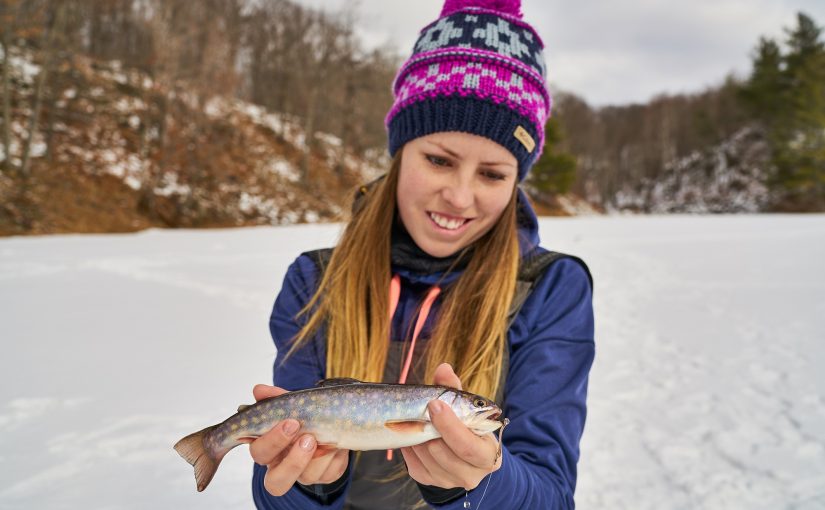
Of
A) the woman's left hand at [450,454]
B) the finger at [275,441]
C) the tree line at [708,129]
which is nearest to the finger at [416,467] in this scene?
the woman's left hand at [450,454]

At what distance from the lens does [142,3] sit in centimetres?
2778

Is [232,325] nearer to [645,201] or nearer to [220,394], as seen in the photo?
[220,394]

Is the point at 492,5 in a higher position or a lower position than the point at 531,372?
higher

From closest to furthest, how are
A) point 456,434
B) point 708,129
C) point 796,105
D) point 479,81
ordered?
point 456,434 → point 479,81 → point 796,105 → point 708,129

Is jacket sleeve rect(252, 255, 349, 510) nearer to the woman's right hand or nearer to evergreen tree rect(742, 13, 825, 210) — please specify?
the woman's right hand

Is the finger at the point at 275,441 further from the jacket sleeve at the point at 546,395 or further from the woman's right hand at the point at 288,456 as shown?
the jacket sleeve at the point at 546,395

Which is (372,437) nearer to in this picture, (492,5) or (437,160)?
(437,160)

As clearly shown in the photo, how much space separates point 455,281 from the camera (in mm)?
2195

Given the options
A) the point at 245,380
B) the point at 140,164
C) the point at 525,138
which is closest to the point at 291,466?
the point at 525,138

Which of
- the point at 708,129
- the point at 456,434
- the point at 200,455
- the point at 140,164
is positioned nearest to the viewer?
the point at 456,434

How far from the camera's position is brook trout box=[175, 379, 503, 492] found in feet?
4.45

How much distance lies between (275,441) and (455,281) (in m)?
1.05

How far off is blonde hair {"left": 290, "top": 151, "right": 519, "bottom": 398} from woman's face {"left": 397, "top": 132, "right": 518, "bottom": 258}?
0.17 meters

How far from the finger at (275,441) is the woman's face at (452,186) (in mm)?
977
